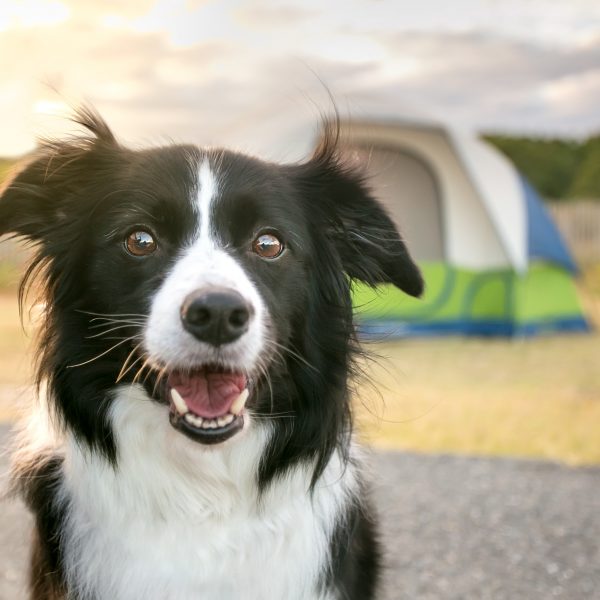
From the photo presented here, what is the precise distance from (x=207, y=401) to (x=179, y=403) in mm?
78

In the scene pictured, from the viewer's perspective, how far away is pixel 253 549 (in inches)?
95.4

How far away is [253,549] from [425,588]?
1.41 meters

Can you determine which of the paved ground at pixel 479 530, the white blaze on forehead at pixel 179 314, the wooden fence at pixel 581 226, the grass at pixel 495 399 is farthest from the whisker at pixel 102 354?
the wooden fence at pixel 581 226

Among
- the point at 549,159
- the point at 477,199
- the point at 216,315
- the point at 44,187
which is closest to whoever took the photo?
the point at 216,315

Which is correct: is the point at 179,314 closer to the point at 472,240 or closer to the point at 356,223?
the point at 356,223

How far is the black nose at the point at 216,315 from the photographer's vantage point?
2018 millimetres

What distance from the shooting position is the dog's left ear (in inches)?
109

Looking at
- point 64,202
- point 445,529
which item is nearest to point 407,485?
point 445,529

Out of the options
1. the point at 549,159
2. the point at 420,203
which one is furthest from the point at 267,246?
the point at 549,159

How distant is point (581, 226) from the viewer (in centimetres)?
1839

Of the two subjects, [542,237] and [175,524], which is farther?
[542,237]

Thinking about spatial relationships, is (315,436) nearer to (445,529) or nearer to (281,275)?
(281,275)

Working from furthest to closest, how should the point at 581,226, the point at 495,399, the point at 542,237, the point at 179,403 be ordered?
the point at 581,226, the point at 542,237, the point at 495,399, the point at 179,403

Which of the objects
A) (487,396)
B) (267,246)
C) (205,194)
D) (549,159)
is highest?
(205,194)
